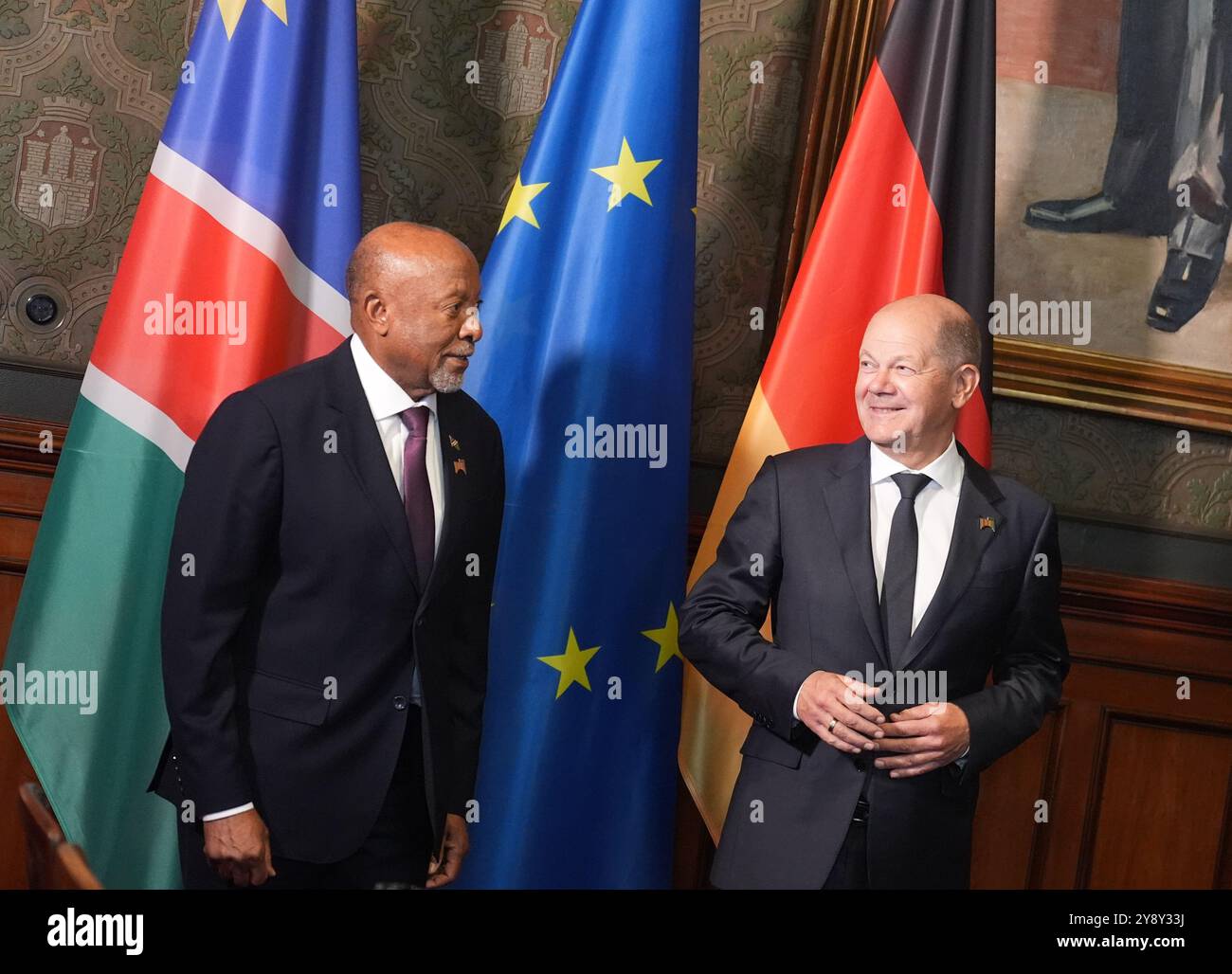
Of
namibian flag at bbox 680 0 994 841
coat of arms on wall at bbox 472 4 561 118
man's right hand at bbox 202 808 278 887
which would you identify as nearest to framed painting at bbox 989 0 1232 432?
namibian flag at bbox 680 0 994 841

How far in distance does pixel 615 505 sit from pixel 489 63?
1.35 meters

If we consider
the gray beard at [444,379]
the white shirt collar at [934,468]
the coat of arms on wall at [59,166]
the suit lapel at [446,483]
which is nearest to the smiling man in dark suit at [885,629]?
the white shirt collar at [934,468]

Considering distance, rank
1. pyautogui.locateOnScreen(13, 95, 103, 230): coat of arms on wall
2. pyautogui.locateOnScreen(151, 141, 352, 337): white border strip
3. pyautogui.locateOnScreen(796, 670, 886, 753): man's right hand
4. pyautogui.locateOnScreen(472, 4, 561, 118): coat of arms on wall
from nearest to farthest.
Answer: pyautogui.locateOnScreen(796, 670, 886, 753): man's right hand, pyautogui.locateOnScreen(151, 141, 352, 337): white border strip, pyautogui.locateOnScreen(13, 95, 103, 230): coat of arms on wall, pyautogui.locateOnScreen(472, 4, 561, 118): coat of arms on wall

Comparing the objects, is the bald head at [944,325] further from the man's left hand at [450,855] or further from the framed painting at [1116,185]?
the framed painting at [1116,185]

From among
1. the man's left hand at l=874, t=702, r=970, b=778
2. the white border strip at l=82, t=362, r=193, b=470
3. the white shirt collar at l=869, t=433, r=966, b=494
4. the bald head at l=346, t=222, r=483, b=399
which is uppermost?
the bald head at l=346, t=222, r=483, b=399

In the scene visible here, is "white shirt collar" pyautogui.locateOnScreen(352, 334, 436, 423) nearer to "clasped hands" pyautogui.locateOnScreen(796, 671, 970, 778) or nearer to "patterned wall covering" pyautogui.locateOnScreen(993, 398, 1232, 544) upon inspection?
"clasped hands" pyautogui.locateOnScreen(796, 671, 970, 778)

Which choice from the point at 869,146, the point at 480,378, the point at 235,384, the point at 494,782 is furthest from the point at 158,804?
the point at 869,146

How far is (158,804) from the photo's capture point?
2.72 metres

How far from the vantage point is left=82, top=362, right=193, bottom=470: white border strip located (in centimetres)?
270

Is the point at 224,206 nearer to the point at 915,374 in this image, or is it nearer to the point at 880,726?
the point at 915,374

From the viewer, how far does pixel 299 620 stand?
80.7 inches

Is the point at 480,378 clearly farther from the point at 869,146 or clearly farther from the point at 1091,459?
the point at 1091,459

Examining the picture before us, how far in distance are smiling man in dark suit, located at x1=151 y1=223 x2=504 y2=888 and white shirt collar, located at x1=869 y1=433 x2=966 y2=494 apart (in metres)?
0.71

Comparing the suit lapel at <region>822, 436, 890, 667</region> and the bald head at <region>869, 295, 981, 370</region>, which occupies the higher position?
the bald head at <region>869, 295, 981, 370</region>
